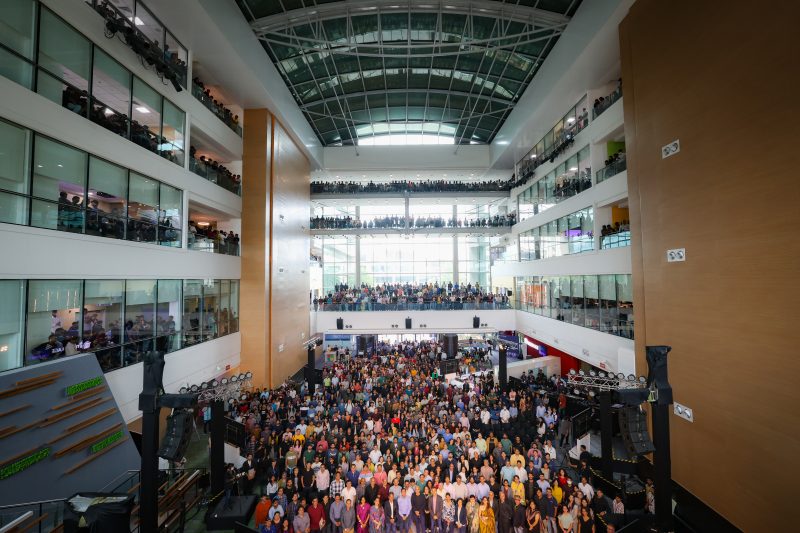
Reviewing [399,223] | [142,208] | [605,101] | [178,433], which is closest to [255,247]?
[142,208]

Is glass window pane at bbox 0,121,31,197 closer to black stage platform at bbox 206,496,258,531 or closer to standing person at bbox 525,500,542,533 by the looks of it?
black stage platform at bbox 206,496,258,531

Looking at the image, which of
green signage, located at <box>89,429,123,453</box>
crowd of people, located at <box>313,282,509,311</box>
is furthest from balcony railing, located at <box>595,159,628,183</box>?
green signage, located at <box>89,429,123,453</box>

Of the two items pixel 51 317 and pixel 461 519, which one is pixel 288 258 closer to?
pixel 51 317

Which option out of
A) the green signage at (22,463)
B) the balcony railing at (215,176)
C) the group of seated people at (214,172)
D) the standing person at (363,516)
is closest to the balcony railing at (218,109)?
the group of seated people at (214,172)

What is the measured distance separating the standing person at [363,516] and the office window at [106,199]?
8.79 m

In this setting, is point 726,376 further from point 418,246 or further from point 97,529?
point 418,246

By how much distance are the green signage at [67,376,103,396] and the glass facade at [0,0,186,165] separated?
3.82 m

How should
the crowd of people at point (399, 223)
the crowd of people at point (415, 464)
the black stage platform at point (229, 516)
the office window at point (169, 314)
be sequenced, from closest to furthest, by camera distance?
the crowd of people at point (415, 464)
the black stage platform at point (229, 516)
the office window at point (169, 314)
the crowd of people at point (399, 223)

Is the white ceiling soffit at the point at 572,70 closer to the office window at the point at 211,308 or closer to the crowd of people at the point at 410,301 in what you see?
the crowd of people at the point at 410,301

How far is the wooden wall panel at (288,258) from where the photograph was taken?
17.8m

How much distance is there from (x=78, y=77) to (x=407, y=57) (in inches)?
562

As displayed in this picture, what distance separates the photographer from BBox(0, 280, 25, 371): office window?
690cm

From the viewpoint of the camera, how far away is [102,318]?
9102 mm

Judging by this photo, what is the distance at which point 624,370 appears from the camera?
12.2 meters
